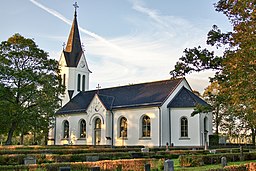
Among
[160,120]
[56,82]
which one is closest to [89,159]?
[160,120]

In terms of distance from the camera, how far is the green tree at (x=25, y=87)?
1441 inches

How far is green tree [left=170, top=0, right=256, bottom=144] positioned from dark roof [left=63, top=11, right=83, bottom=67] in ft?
112

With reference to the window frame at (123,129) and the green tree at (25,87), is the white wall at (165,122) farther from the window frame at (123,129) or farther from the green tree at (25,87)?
the green tree at (25,87)

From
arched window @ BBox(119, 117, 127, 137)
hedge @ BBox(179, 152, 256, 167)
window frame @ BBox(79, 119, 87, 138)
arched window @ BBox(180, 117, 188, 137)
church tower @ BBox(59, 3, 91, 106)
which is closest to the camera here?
hedge @ BBox(179, 152, 256, 167)

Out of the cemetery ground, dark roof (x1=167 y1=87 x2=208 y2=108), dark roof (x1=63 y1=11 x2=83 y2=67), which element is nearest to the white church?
dark roof (x1=167 y1=87 x2=208 y2=108)

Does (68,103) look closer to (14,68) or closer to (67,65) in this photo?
(67,65)

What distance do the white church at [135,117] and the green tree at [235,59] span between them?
1215 cm

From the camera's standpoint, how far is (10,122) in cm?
3681

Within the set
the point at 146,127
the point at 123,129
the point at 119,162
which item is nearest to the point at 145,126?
the point at 146,127

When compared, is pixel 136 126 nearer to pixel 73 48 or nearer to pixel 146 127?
pixel 146 127

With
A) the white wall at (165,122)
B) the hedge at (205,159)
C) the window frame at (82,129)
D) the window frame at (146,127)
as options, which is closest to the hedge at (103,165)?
the hedge at (205,159)

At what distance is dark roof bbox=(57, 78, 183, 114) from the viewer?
3731 cm

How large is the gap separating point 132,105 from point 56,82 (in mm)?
10180

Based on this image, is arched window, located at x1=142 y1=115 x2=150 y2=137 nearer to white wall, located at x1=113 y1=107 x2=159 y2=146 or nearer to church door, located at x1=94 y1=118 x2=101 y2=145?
white wall, located at x1=113 y1=107 x2=159 y2=146
